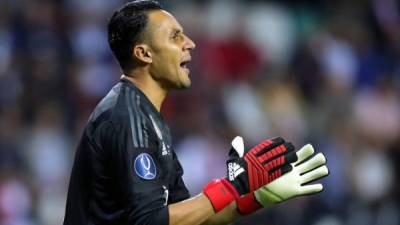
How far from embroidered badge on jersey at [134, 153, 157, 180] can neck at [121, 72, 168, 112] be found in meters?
0.42

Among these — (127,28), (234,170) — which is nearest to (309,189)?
(234,170)

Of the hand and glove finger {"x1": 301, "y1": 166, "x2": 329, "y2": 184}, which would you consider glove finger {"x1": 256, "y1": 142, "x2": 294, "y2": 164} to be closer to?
the hand

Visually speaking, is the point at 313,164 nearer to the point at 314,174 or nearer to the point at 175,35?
the point at 314,174

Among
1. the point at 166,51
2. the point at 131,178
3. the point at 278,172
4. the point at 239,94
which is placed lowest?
the point at 278,172

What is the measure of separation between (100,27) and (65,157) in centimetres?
192

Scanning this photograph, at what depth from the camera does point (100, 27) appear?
11922mm

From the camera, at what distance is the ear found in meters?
5.21

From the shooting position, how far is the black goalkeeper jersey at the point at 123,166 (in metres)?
4.84

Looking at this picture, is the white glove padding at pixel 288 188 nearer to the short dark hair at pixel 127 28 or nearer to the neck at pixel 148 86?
the neck at pixel 148 86

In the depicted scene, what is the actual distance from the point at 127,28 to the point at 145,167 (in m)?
0.74

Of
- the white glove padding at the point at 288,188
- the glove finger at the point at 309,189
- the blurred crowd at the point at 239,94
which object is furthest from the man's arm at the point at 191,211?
the blurred crowd at the point at 239,94

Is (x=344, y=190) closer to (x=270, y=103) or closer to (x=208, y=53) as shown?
(x=270, y=103)

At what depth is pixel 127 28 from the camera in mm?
5211

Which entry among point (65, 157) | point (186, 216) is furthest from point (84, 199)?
point (65, 157)
